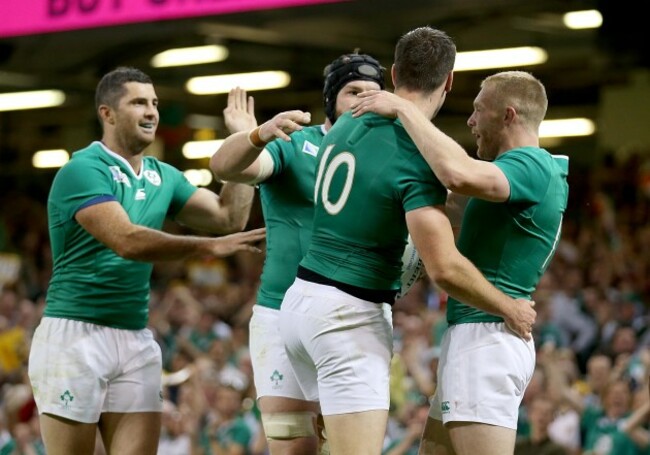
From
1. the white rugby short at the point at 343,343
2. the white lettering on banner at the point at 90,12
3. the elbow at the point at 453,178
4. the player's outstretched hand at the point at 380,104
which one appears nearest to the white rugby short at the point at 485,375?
the white rugby short at the point at 343,343

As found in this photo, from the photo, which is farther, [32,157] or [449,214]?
[32,157]

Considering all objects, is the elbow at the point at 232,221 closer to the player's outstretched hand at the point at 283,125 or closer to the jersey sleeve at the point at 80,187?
the jersey sleeve at the point at 80,187

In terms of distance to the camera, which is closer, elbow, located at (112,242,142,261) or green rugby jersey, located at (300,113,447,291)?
green rugby jersey, located at (300,113,447,291)

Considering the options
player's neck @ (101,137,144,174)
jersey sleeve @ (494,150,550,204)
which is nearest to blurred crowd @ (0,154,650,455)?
player's neck @ (101,137,144,174)

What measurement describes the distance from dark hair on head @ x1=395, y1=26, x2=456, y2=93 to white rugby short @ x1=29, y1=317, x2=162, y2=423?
1.97 metres

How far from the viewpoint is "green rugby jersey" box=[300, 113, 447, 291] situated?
459 cm

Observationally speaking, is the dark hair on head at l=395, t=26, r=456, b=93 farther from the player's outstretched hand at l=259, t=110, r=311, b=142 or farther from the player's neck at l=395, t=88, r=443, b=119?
the player's outstretched hand at l=259, t=110, r=311, b=142

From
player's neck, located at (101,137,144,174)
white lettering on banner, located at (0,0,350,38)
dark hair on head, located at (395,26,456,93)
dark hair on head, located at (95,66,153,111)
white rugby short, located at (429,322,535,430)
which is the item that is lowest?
white rugby short, located at (429,322,535,430)

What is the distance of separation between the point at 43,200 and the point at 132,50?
19.2ft

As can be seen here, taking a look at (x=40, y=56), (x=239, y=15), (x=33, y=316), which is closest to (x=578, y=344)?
(x=239, y=15)

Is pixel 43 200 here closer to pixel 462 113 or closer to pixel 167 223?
pixel 167 223

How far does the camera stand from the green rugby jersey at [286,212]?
215 inches

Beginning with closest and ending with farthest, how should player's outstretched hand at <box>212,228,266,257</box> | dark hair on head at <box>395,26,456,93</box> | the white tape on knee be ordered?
dark hair on head at <box>395,26,456,93</box>
the white tape on knee
player's outstretched hand at <box>212,228,266,257</box>

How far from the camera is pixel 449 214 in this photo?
17.7 ft
